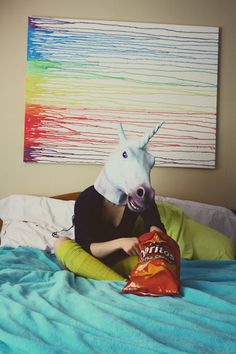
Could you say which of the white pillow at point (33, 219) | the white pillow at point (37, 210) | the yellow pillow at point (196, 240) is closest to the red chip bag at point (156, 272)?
the yellow pillow at point (196, 240)

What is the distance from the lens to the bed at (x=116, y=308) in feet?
2.61

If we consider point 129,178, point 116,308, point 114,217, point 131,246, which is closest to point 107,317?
point 116,308

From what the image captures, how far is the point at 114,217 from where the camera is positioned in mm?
1533

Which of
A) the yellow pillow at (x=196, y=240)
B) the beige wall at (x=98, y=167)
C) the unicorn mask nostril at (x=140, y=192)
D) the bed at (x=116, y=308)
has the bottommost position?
the bed at (x=116, y=308)

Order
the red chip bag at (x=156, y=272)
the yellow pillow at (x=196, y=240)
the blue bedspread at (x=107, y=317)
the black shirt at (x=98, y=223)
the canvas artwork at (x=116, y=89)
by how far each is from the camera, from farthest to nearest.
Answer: the canvas artwork at (x=116, y=89), the yellow pillow at (x=196, y=240), the black shirt at (x=98, y=223), the red chip bag at (x=156, y=272), the blue bedspread at (x=107, y=317)

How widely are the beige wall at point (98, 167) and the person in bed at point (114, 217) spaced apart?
804 millimetres

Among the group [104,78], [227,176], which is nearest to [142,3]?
[104,78]

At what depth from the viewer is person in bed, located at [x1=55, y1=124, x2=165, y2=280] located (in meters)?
1.34

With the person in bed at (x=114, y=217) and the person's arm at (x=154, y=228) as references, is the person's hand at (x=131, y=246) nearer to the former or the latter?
the person in bed at (x=114, y=217)

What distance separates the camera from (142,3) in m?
2.35

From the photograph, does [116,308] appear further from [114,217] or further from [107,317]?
[114,217]

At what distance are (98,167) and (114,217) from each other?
2.64 feet

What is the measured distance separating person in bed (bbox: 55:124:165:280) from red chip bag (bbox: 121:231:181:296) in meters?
0.10

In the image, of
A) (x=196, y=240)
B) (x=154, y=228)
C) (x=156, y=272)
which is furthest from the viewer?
(x=196, y=240)
